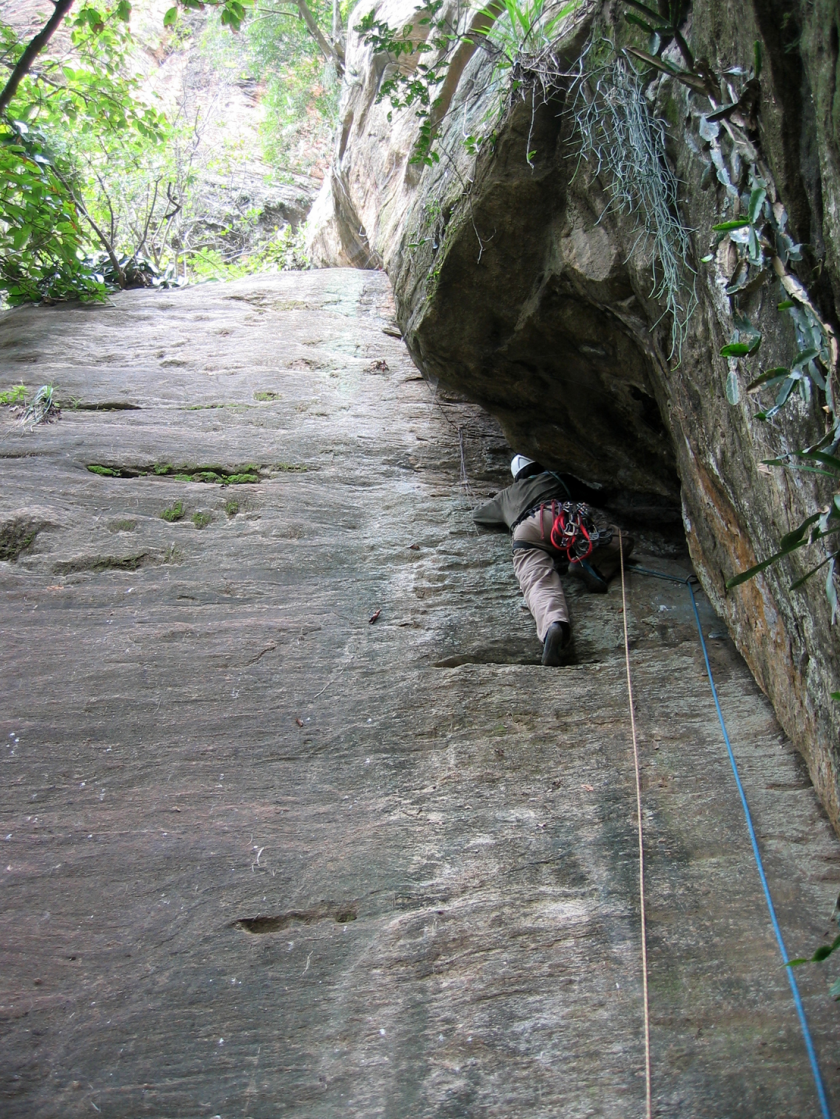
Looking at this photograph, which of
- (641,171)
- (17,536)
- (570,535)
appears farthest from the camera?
(570,535)

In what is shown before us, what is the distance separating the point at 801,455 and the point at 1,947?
Result: 3411mm

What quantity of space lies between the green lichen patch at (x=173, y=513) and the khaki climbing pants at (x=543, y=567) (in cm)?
228

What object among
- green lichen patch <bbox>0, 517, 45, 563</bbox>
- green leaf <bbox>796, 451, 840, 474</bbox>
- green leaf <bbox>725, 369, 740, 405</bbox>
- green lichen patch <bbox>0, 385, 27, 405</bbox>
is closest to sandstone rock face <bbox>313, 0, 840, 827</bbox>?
green leaf <bbox>725, 369, 740, 405</bbox>

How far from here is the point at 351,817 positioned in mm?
3551

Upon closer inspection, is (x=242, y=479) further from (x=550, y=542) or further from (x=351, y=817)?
(x=351, y=817)

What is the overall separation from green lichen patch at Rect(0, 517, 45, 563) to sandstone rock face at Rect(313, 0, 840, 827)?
2.91 meters

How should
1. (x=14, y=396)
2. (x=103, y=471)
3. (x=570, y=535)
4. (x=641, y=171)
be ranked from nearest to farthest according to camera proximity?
(x=641, y=171) < (x=570, y=535) < (x=103, y=471) < (x=14, y=396)

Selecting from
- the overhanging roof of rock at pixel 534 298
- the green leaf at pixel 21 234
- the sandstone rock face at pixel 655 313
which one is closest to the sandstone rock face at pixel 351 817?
the sandstone rock face at pixel 655 313

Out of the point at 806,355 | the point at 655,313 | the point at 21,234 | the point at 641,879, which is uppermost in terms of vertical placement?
the point at 21,234

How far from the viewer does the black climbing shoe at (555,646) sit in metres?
4.41

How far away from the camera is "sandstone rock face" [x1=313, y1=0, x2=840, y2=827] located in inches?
101

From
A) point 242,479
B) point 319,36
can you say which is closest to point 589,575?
point 242,479

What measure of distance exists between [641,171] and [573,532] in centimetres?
220

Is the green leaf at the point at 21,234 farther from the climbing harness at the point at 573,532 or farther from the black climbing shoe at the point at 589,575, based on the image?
the black climbing shoe at the point at 589,575
